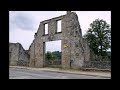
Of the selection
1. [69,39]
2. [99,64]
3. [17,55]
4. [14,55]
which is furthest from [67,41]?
[14,55]

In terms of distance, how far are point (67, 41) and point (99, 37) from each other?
486 inches

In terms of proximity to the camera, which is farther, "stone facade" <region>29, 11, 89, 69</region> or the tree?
the tree

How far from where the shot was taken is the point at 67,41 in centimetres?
1834

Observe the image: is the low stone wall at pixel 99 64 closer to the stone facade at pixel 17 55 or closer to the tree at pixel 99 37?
the stone facade at pixel 17 55

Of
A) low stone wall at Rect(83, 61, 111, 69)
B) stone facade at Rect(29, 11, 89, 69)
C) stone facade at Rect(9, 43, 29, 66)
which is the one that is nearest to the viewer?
low stone wall at Rect(83, 61, 111, 69)

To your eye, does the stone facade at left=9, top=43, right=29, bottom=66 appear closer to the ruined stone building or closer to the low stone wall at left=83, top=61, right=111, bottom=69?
the ruined stone building

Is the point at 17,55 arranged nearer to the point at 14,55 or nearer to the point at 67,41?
the point at 14,55

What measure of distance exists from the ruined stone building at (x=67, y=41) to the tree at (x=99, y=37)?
986cm

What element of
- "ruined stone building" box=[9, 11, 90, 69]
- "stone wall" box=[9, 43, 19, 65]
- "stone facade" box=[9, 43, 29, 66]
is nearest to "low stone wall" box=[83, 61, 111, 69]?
"ruined stone building" box=[9, 11, 90, 69]

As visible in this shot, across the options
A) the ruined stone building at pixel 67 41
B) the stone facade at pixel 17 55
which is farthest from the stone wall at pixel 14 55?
the ruined stone building at pixel 67 41

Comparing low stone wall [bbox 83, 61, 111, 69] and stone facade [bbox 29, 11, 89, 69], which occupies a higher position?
stone facade [bbox 29, 11, 89, 69]

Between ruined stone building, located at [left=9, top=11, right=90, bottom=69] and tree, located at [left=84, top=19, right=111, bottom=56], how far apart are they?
9.86 metres

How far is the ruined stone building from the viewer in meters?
17.5
